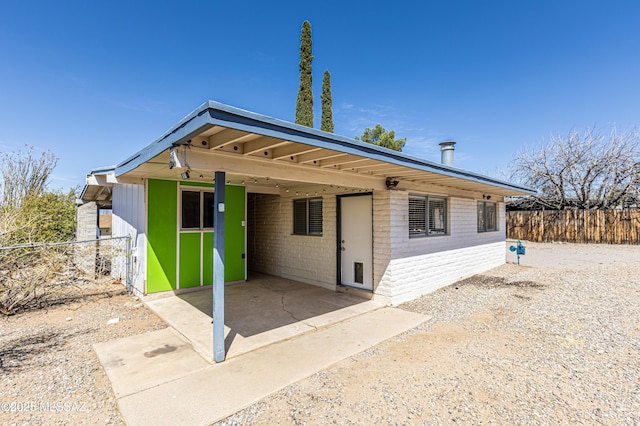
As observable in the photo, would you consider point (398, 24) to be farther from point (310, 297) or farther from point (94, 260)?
point (94, 260)

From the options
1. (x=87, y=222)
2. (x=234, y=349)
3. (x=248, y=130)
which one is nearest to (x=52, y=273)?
(x=234, y=349)

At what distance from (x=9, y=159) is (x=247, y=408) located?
1357 cm

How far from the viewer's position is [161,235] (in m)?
6.03

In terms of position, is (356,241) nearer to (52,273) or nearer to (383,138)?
(52,273)

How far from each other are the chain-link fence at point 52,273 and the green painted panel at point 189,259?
51.9 inches

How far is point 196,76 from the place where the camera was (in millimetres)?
10703

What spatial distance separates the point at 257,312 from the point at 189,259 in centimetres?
224

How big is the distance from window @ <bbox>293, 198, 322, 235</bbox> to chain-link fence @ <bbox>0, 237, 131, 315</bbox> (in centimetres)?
387

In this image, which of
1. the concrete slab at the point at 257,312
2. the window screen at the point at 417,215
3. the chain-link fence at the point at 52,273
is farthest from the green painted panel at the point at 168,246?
the window screen at the point at 417,215

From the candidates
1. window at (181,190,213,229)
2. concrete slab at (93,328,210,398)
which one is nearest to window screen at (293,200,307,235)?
window at (181,190,213,229)

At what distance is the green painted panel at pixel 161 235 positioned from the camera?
5.89 meters

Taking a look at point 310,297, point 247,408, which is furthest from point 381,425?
point 310,297

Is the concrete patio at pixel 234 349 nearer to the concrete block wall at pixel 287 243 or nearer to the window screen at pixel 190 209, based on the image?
the concrete block wall at pixel 287 243

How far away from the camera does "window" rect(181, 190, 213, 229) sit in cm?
639
